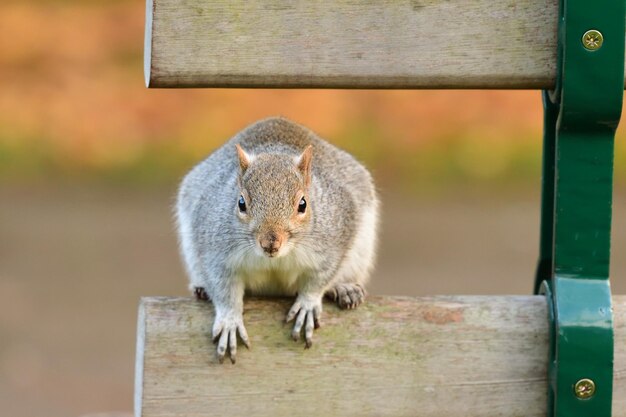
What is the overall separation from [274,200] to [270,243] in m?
0.10

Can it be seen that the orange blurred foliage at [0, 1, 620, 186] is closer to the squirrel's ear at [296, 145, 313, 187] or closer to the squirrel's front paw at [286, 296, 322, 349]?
the squirrel's ear at [296, 145, 313, 187]

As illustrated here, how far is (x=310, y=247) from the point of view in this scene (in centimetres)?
230

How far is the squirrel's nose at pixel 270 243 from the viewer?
2.13m

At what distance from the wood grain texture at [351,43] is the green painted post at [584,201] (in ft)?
0.19

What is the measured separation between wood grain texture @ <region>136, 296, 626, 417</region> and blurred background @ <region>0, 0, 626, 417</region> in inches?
108

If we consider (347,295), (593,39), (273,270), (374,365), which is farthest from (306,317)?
(593,39)

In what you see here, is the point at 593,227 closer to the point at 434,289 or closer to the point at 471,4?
the point at 471,4

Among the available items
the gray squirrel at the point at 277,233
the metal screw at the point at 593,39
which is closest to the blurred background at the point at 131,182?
the gray squirrel at the point at 277,233

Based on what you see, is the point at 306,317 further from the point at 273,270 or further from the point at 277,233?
the point at 273,270

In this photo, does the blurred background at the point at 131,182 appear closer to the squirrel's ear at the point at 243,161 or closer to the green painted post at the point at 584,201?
the squirrel's ear at the point at 243,161

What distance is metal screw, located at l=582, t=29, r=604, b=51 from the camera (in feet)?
6.13

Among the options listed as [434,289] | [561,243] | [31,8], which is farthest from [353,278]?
[31,8]

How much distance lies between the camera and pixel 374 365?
1.95 m

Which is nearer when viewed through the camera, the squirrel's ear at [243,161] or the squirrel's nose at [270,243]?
the squirrel's nose at [270,243]
